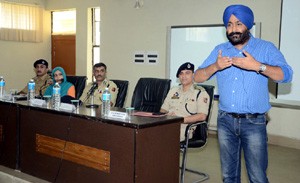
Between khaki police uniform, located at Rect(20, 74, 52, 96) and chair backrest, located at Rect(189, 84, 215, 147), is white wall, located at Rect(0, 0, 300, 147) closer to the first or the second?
khaki police uniform, located at Rect(20, 74, 52, 96)

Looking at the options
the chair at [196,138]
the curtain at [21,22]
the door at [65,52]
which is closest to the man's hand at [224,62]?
the chair at [196,138]

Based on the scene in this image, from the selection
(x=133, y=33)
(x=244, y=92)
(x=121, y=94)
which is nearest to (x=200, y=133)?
(x=121, y=94)

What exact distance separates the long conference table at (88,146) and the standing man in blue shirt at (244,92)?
1.67 ft

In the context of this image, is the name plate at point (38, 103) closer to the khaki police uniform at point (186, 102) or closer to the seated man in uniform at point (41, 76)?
the khaki police uniform at point (186, 102)

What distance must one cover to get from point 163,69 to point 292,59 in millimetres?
2137

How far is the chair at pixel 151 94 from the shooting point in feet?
11.6

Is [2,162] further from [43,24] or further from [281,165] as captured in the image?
[43,24]

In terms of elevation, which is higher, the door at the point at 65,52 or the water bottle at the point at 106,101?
the door at the point at 65,52

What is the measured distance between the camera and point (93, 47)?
715 cm

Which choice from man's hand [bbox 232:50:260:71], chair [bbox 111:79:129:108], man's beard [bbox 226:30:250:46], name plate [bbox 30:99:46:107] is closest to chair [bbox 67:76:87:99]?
chair [bbox 111:79:129:108]

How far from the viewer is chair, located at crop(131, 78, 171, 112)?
353 cm

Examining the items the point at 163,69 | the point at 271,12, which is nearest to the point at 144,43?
the point at 163,69

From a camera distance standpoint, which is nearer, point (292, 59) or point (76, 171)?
point (76, 171)

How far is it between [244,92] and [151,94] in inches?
66.8
